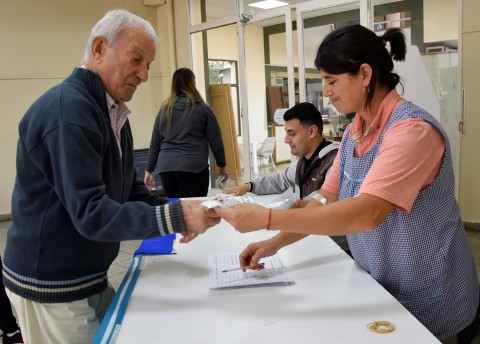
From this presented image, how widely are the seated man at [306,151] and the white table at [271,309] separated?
27.6 inches

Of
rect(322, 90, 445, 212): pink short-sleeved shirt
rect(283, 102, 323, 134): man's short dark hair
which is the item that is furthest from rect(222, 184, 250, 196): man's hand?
rect(322, 90, 445, 212): pink short-sleeved shirt

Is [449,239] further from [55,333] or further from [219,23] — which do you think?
[219,23]

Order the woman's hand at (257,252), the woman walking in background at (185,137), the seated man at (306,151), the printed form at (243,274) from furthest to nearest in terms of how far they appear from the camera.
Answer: the woman walking in background at (185,137)
the seated man at (306,151)
the woman's hand at (257,252)
the printed form at (243,274)

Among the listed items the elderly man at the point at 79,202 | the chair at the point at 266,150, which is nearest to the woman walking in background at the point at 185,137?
the elderly man at the point at 79,202

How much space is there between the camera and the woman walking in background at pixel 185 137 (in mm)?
3270

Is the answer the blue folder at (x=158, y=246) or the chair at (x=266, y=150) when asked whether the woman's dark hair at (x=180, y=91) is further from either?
the chair at (x=266, y=150)

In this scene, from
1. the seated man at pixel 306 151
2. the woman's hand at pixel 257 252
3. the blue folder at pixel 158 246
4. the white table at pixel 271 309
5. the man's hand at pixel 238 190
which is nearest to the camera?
the white table at pixel 271 309

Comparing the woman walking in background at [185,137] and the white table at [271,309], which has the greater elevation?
the woman walking in background at [185,137]

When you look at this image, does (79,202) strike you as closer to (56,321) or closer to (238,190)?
(56,321)

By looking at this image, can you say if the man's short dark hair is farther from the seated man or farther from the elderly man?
the elderly man

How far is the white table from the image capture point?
3.12ft

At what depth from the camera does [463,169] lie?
151 inches

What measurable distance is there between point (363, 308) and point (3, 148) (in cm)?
528

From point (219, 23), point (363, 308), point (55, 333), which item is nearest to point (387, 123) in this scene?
point (363, 308)
